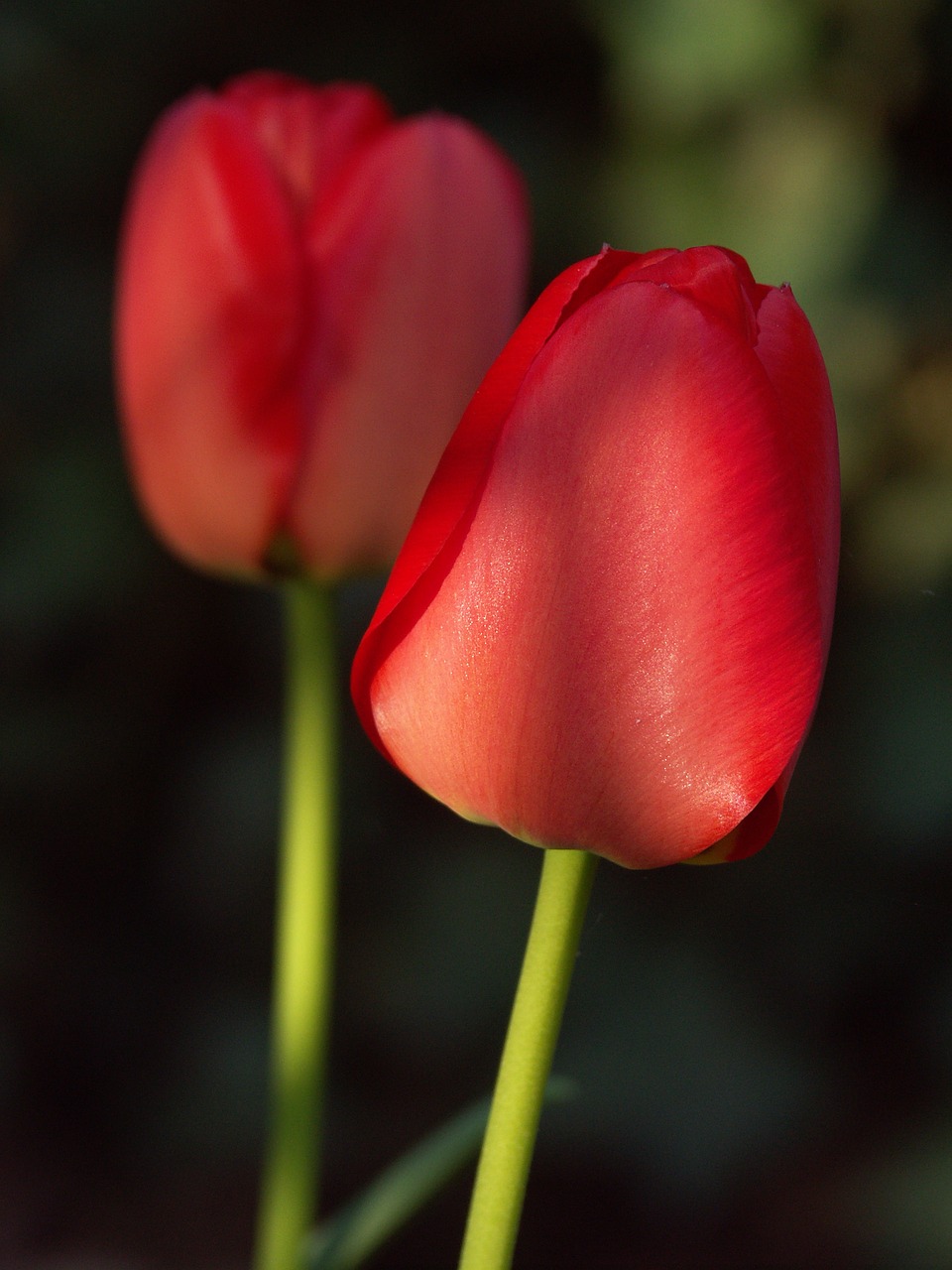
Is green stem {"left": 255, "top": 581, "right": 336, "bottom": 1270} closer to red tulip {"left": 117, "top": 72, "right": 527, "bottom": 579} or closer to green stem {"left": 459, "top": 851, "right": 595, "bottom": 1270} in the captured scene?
red tulip {"left": 117, "top": 72, "right": 527, "bottom": 579}

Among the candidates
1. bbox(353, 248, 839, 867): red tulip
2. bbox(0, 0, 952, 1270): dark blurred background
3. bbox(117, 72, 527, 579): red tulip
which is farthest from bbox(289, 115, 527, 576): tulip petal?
Answer: bbox(0, 0, 952, 1270): dark blurred background

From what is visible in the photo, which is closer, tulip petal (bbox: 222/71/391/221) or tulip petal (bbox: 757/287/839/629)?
tulip petal (bbox: 757/287/839/629)

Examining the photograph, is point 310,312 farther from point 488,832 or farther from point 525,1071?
point 488,832

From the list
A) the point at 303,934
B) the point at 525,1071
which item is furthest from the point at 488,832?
the point at 525,1071

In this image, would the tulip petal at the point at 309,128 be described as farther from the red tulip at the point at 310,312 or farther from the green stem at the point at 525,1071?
the green stem at the point at 525,1071

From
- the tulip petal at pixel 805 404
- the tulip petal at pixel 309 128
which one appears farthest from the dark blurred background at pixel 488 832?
the tulip petal at pixel 805 404
